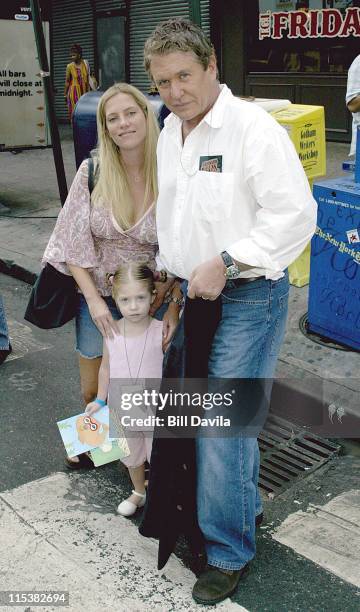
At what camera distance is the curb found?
6.57m

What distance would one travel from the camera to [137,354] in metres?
3.00

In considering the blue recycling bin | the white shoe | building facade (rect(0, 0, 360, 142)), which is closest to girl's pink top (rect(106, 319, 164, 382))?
the white shoe

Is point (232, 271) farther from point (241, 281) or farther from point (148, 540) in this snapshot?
point (148, 540)

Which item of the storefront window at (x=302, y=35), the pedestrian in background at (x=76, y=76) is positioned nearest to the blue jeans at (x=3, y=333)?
the storefront window at (x=302, y=35)

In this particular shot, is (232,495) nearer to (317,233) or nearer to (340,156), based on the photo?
(317,233)

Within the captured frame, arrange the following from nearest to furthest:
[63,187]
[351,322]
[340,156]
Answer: [351,322] < [63,187] < [340,156]

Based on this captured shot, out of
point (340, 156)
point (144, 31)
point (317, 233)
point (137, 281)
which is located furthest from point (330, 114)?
point (137, 281)

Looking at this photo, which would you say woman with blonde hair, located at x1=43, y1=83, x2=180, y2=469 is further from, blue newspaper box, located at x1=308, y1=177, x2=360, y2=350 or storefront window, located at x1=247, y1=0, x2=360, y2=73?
storefront window, located at x1=247, y1=0, x2=360, y2=73

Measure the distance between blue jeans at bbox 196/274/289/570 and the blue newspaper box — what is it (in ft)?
6.25

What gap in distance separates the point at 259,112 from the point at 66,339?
127 inches

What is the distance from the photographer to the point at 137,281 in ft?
9.56

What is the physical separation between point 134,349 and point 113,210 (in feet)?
1.93

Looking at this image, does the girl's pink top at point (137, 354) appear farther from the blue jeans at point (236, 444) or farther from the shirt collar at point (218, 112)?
the shirt collar at point (218, 112)

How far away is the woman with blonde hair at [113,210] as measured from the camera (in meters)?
2.87
